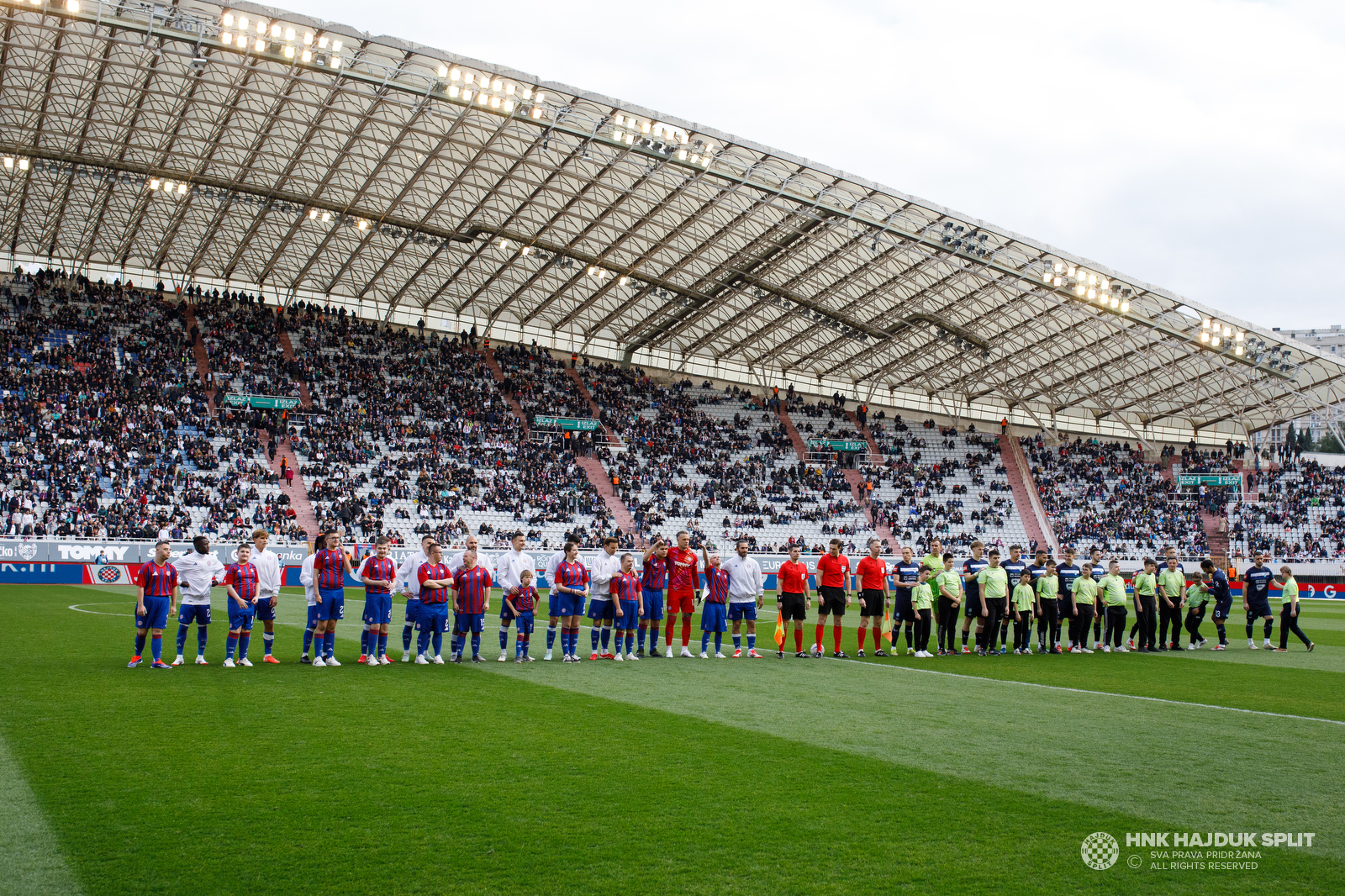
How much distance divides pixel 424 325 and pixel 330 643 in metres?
44.8

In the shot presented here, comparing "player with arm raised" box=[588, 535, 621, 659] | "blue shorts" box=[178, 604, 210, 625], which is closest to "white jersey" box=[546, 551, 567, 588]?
"player with arm raised" box=[588, 535, 621, 659]

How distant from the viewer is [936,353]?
58344 mm

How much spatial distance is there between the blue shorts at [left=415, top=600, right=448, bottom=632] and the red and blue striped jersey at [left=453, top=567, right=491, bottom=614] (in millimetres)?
343

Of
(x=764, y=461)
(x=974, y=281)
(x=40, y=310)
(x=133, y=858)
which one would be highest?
(x=974, y=281)

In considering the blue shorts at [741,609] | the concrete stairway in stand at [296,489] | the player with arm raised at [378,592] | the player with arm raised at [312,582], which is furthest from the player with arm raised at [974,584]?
the concrete stairway in stand at [296,489]

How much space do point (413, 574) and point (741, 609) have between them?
5.22m

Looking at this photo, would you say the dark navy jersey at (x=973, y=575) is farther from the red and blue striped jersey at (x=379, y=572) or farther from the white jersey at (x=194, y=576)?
the white jersey at (x=194, y=576)

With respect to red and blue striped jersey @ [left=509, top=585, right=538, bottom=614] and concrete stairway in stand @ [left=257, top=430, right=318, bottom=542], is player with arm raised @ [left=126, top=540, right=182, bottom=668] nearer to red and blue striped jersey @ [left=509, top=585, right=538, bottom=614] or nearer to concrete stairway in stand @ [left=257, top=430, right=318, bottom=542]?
red and blue striped jersey @ [left=509, top=585, right=538, bottom=614]

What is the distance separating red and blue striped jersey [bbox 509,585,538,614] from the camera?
15.1 metres

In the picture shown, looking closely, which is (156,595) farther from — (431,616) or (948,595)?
(948,595)

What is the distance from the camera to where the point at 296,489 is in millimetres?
41969

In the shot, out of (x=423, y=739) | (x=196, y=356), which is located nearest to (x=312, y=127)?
(x=196, y=356)

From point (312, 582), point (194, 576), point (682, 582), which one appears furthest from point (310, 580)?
point (682, 582)

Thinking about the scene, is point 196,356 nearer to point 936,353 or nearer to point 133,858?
point 936,353
